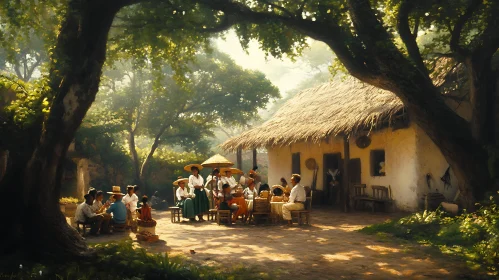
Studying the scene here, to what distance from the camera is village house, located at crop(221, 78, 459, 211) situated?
1362 centimetres

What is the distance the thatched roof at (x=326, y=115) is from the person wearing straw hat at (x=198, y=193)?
382 centimetres

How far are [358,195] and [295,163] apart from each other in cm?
427

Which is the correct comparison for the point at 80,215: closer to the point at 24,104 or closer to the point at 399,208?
the point at 24,104

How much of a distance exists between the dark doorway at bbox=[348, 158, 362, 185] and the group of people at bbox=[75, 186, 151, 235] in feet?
26.2

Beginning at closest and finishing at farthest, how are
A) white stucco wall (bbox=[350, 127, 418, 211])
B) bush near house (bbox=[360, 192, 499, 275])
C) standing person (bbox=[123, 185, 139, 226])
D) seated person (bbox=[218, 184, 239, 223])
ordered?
1. bush near house (bbox=[360, 192, 499, 275])
2. standing person (bbox=[123, 185, 139, 226])
3. seated person (bbox=[218, 184, 239, 223])
4. white stucco wall (bbox=[350, 127, 418, 211])

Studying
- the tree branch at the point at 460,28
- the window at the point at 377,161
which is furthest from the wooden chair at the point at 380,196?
the tree branch at the point at 460,28

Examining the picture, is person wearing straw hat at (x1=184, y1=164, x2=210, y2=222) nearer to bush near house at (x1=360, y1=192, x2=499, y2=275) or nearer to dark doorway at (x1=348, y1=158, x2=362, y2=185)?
bush near house at (x1=360, y1=192, x2=499, y2=275)

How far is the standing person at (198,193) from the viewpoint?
13562 mm

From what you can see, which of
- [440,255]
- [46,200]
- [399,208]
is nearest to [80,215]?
[46,200]

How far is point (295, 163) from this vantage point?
19641mm

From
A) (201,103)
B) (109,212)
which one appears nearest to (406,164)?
(109,212)

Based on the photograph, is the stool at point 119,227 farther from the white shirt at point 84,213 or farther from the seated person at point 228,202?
the seated person at point 228,202

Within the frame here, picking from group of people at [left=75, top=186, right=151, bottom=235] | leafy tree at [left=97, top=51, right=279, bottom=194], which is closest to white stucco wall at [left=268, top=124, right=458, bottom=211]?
group of people at [left=75, top=186, right=151, bottom=235]

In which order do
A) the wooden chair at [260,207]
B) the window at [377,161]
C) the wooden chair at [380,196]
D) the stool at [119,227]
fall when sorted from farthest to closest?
the window at [377,161] → the wooden chair at [380,196] → the wooden chair at [260,207] → the stool at [119,227]
